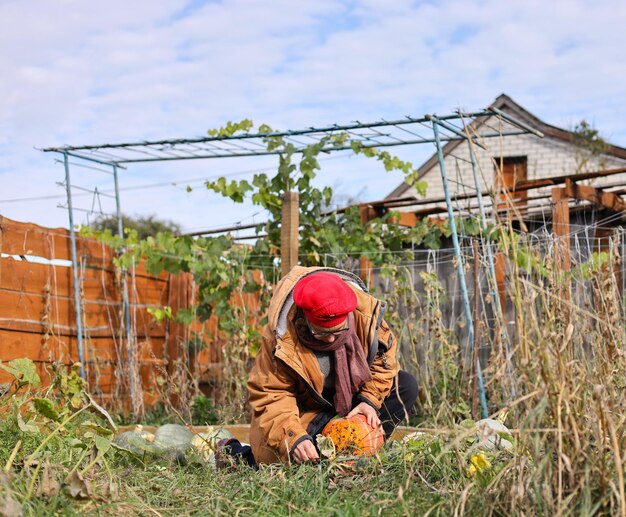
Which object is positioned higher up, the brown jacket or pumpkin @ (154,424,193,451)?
the brown jacket

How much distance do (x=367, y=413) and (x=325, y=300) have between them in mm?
775

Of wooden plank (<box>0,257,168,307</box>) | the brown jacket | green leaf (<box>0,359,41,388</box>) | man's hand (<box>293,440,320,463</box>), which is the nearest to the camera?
man's hand (<box>293,440,320,463</box>)

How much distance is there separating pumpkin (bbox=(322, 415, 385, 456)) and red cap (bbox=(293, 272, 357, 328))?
0.52 m

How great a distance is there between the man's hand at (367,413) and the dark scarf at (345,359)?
0.06 meters

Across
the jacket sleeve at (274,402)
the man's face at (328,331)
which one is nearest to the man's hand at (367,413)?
the jacket sleeve at (274,402)

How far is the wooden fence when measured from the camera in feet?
19.6

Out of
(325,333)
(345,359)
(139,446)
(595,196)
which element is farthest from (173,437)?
A: (595,196)

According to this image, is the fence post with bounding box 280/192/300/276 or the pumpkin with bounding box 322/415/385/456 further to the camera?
the fence post with bounding box 280/192/300/276

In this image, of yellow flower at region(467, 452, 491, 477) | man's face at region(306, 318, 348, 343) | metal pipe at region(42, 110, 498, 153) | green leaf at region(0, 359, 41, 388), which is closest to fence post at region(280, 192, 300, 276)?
metal pipe at region(42, 110, 498, 153)

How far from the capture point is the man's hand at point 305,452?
3543mm

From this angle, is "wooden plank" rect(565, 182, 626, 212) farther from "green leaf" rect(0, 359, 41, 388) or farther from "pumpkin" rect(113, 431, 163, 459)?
"green leaf" rect(0, 359, 41, 388)

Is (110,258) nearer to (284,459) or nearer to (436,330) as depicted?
(436,330)

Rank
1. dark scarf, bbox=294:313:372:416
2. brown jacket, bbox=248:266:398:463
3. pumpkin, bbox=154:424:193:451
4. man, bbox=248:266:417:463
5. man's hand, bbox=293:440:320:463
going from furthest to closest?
pumpkin, bbox=154:424:193:451, dark scarf, bbox=294:313:372:416, brown jacket, bbox=248:266:398:463, man, bbox=248:266:417:463, man's hand, bbox=293:440:320:463

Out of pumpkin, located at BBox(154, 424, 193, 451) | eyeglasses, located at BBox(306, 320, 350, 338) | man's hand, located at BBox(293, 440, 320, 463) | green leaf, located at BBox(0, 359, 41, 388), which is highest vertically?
eyeglasses, located at BBox(306, 320, 350, 338)
